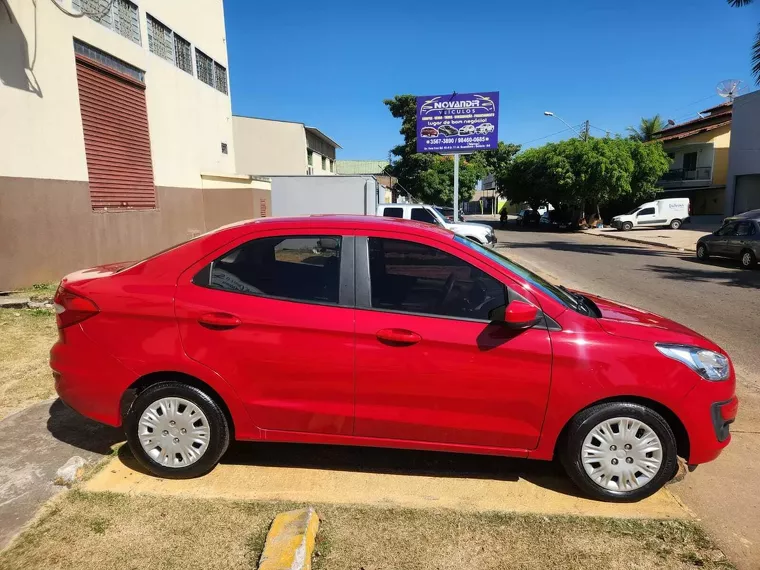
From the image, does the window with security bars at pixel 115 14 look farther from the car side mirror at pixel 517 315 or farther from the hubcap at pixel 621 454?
the hubcap at pixel 621 454

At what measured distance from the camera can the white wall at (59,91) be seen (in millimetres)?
8227

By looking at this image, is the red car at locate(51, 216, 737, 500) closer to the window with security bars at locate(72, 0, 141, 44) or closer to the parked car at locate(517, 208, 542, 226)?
the window with security bars at locate(72, 0, 141, 44)

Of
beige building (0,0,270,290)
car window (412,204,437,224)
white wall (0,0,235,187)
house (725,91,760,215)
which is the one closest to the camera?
white wall (0,0,235,187)

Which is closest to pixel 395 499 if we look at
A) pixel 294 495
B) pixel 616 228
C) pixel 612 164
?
pixel 294 495

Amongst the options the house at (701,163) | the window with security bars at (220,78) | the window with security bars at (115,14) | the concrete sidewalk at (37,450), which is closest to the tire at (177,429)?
the concrete sidewalk at (37,450)

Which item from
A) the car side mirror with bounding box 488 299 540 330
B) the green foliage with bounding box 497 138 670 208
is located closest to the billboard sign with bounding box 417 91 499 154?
the green foliage with bounding box 497 138 670 208

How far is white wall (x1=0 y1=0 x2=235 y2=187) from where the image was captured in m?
8.23

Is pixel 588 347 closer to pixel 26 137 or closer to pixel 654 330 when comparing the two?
pixel 654 330

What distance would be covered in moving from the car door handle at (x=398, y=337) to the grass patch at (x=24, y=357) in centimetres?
337

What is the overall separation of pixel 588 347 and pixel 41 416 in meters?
4.19

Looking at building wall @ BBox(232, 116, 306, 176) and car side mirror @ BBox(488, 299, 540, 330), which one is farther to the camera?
building wall @ BBox(232, 116, 306, 176)

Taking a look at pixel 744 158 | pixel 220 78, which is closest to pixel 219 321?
pixel 220 78

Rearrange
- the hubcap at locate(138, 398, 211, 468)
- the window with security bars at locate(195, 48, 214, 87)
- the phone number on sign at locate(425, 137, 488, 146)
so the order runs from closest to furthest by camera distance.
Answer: the hubcap at locate(138, 398, 211, 468), the window with security bars at locate(195, 48, 214, 87), the phone number on sign at locate(425, 137, 488, 146)

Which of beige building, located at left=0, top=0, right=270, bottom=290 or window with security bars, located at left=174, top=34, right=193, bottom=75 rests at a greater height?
window with security bars, located at left=174, top=34, right=193, bottom=75
